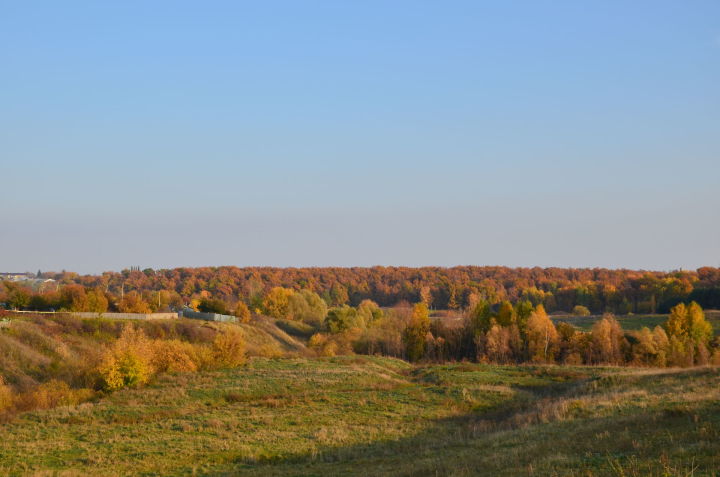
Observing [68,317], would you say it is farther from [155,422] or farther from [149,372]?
[155,422]

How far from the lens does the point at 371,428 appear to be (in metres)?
32.8

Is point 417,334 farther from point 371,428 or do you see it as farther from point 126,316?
point 371,428

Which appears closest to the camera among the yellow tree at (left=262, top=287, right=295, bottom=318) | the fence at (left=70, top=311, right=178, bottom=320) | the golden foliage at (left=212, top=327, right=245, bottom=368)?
the golden foliage at (left=212, top=327, right=245, bottom=368)

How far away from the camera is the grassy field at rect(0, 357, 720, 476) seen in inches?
728

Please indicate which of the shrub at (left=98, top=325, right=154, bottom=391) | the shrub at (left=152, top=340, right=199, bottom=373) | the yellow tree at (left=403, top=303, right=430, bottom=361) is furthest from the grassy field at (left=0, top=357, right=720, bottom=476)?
the yellow tree at (left=403, top=303, right=430, bottom=361)

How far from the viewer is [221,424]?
3291 centimetres

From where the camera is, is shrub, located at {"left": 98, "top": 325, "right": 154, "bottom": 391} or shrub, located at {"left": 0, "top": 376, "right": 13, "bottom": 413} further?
shrub, located at {"left": 98, "top": 325, "right": 154, "bottom": 391}

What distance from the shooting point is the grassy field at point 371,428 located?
1850 cm

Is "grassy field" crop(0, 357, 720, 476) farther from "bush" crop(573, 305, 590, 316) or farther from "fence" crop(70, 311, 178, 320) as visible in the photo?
"bush" crop(573, 305, 590, 316)

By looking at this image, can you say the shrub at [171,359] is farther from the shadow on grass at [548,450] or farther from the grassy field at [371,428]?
the shadow on grass at [548,450]

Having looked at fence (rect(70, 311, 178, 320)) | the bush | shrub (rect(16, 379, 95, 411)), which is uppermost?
fence (rect(70, 311, 178, 320))

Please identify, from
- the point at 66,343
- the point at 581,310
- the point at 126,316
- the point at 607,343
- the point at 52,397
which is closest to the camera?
the point at 52,397

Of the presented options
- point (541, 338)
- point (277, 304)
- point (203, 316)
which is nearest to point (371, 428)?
point (541, 338)

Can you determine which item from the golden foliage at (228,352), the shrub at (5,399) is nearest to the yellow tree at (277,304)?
the golden foliage at (228,352)
